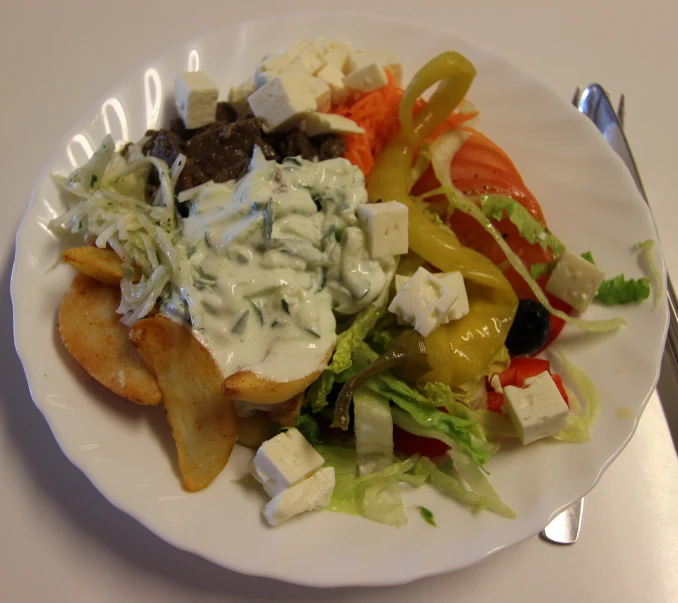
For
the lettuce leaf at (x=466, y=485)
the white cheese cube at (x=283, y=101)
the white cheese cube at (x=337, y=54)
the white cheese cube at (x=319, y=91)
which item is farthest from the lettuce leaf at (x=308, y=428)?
the white cheese cube at (x=337, y=54)

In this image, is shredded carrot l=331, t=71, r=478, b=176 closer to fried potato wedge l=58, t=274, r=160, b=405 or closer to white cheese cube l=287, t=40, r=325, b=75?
white cheese cube l=287, t=40, r=325, b=75

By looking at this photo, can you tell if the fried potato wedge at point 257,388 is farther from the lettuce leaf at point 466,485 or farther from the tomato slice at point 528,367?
the tomato slice at point 528,367

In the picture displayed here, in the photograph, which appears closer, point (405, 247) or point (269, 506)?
point (269, 506)

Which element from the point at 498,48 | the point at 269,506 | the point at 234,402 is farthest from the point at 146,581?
the point at 498,48

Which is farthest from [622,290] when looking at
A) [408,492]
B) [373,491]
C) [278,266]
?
[278,266]

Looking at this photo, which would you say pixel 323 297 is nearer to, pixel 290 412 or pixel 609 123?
pixel 290 412

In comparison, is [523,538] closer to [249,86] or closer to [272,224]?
[272,224]
